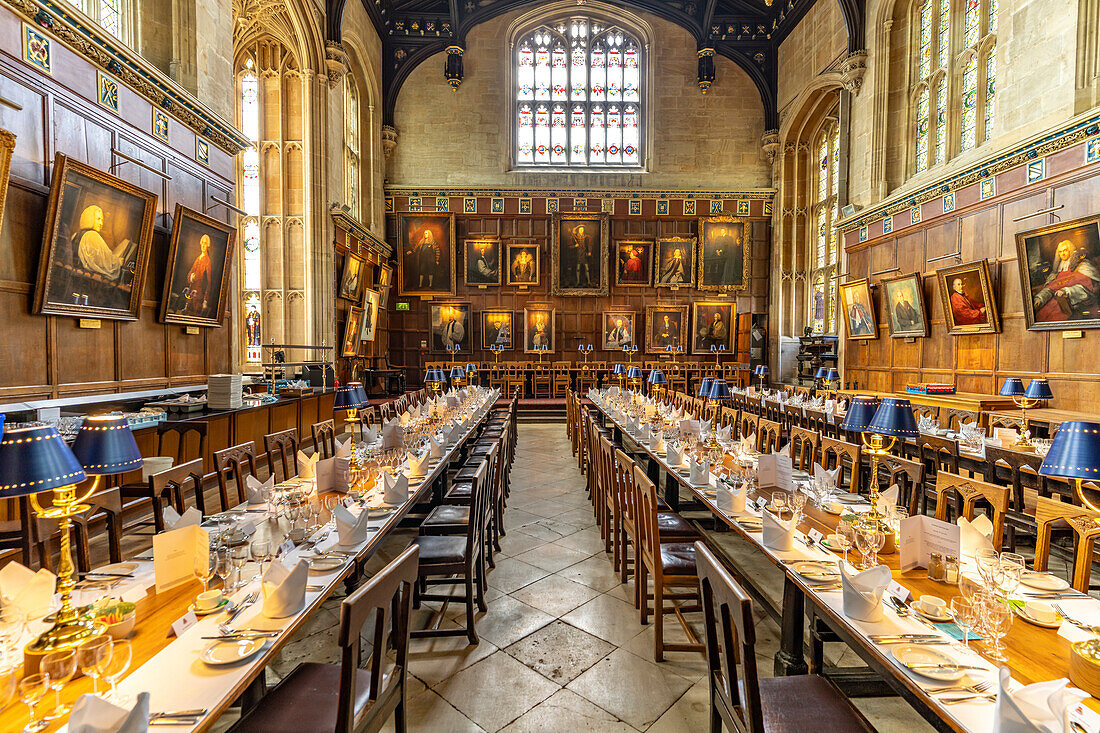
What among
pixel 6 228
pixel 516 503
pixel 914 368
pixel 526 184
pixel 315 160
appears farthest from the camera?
pixel 526 184

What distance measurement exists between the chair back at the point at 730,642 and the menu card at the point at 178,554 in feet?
6.35

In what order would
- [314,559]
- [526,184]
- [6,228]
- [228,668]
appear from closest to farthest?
[228,668]
[314,559]
[6,228]
[526,184]

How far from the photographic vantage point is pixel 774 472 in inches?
145

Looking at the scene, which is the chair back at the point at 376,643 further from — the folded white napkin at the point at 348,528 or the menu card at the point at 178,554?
the menu card at the point at 178,554

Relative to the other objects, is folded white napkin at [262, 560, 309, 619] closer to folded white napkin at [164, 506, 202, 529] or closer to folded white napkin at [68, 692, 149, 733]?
folded white napkin at [68, 692, 149, 733]

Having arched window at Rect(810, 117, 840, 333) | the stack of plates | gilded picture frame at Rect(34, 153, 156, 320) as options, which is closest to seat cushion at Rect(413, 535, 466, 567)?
the stack of plates

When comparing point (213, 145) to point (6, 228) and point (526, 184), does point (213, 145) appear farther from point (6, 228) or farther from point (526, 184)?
point (526, 184)

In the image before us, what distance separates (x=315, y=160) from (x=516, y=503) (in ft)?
30.2

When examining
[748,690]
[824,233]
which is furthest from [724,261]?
[748,690]

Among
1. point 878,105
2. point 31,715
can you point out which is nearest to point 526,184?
point 878,105

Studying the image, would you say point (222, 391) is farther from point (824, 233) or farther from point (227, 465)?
point (824, 233)

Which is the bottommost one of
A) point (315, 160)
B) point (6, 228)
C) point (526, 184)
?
point (6, 228)

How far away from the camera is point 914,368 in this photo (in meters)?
10.2

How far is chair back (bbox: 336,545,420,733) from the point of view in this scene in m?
1.50
